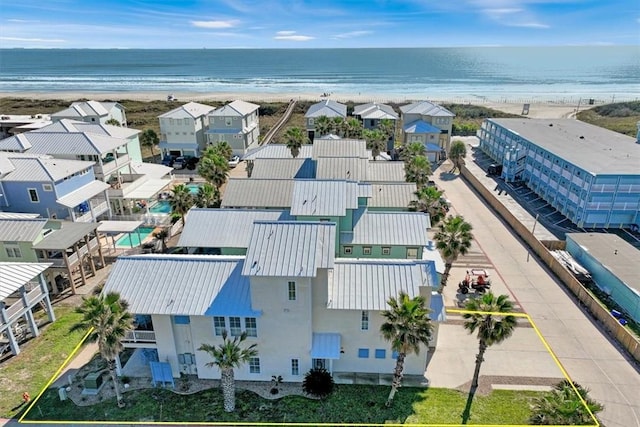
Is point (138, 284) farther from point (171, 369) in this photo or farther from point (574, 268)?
point (574, 268)

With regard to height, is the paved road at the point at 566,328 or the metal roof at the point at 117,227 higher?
the metal roof at the point at 117,227

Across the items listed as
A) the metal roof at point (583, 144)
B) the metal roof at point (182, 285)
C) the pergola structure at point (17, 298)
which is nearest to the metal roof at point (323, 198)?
the metal roof at point (182, 285)

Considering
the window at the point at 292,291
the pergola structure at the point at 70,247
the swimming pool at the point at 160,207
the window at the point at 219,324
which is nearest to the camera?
the window at the point at 292,291

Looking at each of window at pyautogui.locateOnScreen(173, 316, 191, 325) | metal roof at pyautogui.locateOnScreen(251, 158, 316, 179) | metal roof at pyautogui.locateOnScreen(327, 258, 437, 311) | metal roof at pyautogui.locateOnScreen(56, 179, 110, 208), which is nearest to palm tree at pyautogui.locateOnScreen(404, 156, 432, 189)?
metal roof at pyautogui.locateOnScreen(251, 158, 316, 179)

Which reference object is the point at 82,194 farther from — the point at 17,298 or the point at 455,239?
the point at 455,239

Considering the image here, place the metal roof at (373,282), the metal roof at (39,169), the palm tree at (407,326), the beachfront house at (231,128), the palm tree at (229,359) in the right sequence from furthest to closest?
the beachfront house at (231,128), the metal roof at (39,169), the metal roof at (373,282), the palm tree at (229,359), the palm tree at (407,326)

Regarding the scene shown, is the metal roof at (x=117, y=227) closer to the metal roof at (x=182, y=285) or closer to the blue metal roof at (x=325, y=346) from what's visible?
the metal roof at (x=182, y=285)

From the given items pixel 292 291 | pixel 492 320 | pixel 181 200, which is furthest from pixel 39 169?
pixel 492 320
